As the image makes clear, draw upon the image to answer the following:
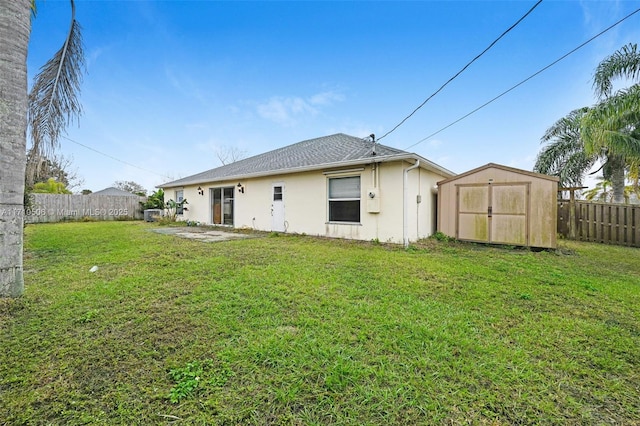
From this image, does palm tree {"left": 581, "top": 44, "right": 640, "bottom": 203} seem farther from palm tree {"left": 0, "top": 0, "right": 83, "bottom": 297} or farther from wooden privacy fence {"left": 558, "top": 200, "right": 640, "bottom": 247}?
palm tree {"left": 0, "top": 0, "right": 83, "bottom": 297}

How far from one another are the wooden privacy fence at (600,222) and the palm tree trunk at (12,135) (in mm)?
13539

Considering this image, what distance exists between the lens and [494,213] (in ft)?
24.0

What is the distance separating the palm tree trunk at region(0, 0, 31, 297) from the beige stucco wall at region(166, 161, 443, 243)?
660 centimetres

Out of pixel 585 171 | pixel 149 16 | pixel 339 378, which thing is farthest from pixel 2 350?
pixel 585 171

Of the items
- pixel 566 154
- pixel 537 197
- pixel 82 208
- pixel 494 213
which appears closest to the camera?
pixel 537 197

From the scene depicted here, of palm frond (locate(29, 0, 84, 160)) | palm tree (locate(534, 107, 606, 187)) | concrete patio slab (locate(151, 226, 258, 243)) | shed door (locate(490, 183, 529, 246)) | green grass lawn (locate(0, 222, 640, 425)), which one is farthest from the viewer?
palm tree (locate(534, 107, 606, 187))

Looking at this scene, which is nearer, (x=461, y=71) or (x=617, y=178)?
(x=461, y=71)

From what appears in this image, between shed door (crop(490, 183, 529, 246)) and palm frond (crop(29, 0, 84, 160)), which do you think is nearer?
palm frond (crop(29, 0, 84, 160))

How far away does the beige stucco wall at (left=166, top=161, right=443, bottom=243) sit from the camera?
24.0 ft

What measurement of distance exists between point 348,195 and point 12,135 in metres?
6.88

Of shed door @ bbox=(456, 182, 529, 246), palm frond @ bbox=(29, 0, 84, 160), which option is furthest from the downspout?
palm frond @ bbox=(29, 0, 84, 160)

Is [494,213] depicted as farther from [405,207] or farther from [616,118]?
[616,118]

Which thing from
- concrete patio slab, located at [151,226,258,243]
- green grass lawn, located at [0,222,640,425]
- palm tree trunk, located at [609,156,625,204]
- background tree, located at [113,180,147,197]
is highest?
background tree, located at [113,180,147,197]

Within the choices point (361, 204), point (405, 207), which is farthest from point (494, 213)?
point (361, 204)
